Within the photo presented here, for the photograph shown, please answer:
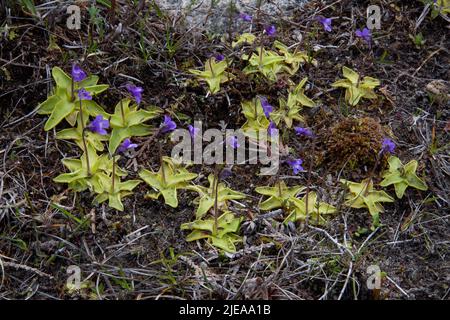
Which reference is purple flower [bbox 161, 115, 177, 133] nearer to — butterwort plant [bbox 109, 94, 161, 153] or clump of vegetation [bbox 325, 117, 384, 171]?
butterwort plant [bbox 109, 94, 161, 153]

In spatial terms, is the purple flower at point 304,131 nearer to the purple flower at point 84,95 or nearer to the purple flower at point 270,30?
the purple flower at point 270,30

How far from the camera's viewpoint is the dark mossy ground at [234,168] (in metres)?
2.73

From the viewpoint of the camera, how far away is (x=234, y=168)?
3.19 m

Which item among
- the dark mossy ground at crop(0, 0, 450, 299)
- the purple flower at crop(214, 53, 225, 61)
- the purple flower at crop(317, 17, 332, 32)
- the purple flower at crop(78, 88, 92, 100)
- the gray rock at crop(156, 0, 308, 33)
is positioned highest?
the purple flower at crop(317, 17, 332, 32)

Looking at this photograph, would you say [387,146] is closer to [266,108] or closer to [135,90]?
[266,108]

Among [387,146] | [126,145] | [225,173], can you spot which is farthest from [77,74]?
[387,146]

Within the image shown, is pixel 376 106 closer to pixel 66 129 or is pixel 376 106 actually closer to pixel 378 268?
pixel 378 268

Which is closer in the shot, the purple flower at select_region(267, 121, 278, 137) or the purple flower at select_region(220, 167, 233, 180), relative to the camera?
the purple flower at select_region(220, 167, 233, 180)

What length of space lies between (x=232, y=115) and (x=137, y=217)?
2.54 ft

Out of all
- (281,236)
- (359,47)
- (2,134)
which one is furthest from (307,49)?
(2,134)

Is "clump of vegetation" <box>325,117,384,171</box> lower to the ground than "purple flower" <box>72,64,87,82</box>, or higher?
lower

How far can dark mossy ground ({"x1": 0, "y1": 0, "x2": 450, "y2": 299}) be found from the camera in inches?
107

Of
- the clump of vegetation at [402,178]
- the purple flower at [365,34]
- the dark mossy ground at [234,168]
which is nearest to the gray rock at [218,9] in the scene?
the dark mossy ground at [234,168]

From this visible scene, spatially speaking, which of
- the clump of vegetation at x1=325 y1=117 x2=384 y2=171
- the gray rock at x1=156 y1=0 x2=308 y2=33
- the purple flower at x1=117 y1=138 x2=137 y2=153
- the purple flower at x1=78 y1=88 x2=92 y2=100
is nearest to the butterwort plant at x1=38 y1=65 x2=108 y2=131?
the purple flower at x1=78 y1=88 x2=92 y2=100
